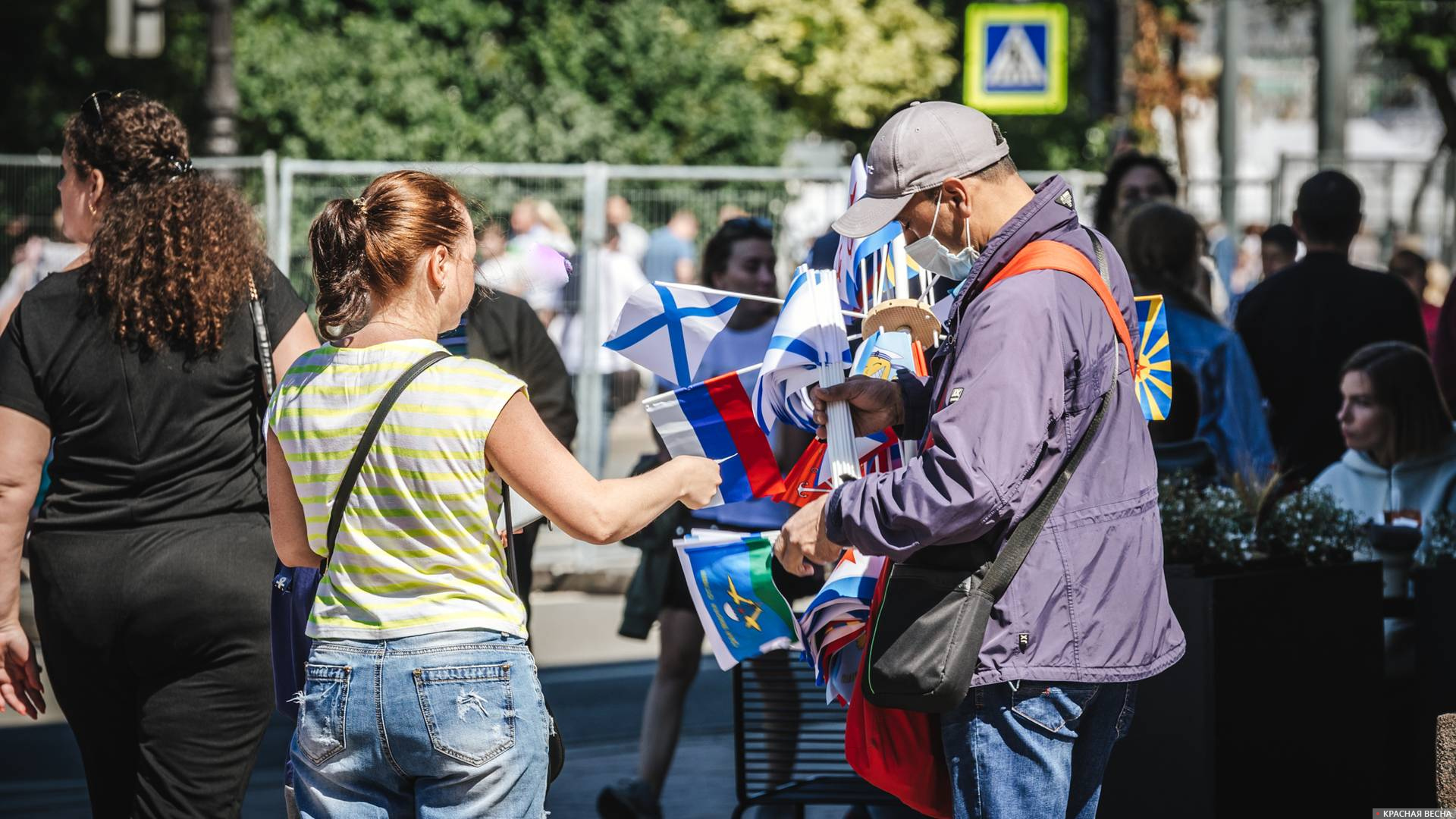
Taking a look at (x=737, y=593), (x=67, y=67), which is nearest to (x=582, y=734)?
(x=737, y=593)

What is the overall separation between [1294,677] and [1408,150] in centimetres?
3846

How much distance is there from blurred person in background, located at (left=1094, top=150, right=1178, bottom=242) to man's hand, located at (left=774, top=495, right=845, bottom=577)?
3.56m

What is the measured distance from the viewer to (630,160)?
65.2ft

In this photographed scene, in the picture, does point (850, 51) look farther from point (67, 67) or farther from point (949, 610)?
point (949, 610)

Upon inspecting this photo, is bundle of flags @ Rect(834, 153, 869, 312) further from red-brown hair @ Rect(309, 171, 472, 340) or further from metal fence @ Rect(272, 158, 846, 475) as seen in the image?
metal fence @ Rect(272, 158, 846, 475)

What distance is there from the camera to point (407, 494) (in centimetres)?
265

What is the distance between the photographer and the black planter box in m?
3.99

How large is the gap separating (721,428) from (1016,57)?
8.03 meters

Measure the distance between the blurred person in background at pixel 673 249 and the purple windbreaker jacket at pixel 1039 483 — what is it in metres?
7.54

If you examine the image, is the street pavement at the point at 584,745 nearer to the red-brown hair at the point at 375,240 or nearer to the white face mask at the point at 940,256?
the white face mask at the point at 940,256

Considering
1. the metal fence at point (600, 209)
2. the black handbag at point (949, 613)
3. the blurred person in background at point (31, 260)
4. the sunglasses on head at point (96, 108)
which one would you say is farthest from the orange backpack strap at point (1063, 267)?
the blurred person in background at point (31, 260)

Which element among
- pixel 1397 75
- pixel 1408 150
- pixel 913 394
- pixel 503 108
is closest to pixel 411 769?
pixel 913 394

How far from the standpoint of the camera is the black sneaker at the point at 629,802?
5.26 m

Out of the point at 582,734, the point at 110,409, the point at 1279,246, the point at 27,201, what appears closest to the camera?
the point at 110,409
